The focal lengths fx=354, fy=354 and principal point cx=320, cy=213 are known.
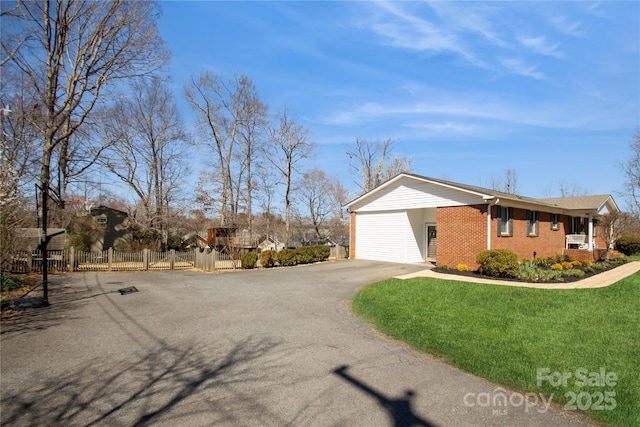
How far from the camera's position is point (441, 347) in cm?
554

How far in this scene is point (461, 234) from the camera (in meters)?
15.2

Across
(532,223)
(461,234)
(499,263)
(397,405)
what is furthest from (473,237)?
(397,405)

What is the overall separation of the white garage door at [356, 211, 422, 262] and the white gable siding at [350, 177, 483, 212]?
0.49m

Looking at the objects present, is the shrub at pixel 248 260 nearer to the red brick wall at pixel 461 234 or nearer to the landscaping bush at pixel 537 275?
the red brick wall at pixel 461 234

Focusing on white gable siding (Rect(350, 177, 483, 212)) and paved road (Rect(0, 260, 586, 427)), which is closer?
paved road (Rect(0, 260, 586, 427))

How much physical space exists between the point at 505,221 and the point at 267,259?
11.1 metres

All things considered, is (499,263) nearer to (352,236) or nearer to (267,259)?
(352,236)

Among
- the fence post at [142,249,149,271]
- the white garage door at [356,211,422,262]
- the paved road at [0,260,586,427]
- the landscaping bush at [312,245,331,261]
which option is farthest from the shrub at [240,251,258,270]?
the paved road at [0,260,586,427]

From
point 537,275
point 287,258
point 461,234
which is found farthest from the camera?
point 287,258

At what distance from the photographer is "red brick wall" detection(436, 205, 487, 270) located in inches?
574

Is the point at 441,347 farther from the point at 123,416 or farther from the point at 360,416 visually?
the point at 123,416

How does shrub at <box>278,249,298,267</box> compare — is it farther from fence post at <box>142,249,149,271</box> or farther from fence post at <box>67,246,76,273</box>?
fence post at <box>67,246,76,273</box>

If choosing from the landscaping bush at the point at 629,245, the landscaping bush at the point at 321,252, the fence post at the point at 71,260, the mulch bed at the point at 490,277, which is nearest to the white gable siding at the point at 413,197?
the landscaping bush at the point at 321,252

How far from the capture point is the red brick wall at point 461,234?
47.8 ft
